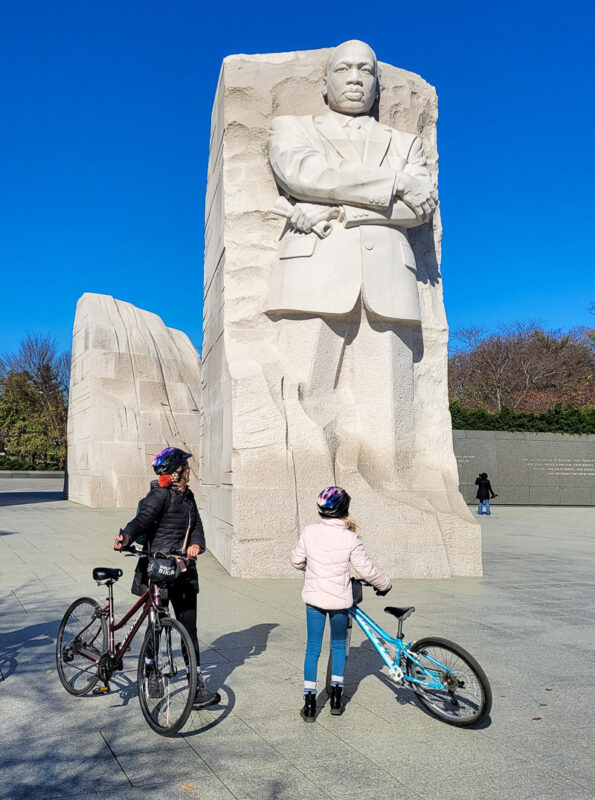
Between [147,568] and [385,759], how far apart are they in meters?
1.51

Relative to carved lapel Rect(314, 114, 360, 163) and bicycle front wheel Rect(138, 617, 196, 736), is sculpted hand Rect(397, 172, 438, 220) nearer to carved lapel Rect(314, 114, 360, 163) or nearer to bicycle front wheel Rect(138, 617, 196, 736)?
carved lapel Rect(314, 114, 360, 163)

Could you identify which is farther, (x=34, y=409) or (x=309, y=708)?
(x=34, y=409)

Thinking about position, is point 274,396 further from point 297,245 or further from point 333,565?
point 333,565

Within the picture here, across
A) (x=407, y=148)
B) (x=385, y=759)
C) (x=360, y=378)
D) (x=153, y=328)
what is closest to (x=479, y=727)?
(x=385, y=759)

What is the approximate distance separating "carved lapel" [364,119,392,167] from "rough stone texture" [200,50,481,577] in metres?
0.70

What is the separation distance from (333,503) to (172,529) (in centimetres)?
88

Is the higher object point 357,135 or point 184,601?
point 357,135

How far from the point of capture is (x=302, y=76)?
29.8ft

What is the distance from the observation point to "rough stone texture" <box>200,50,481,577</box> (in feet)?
25.9

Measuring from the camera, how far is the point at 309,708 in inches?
144

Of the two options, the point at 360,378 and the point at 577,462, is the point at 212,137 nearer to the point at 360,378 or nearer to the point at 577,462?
the point at 360,378

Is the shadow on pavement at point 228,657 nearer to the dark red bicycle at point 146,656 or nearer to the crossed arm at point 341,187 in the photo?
the dark red bicycle at point 146,656

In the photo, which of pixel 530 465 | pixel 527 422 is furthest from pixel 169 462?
pixel 527 422

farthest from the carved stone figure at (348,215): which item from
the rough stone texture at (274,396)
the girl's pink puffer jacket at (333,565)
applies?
the girl's pink puffer jacket at (333,565)
